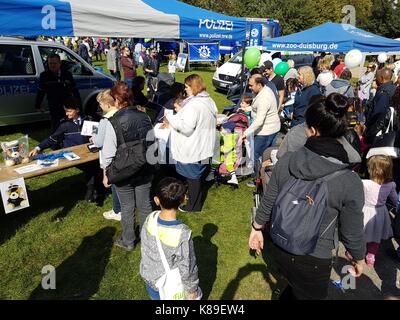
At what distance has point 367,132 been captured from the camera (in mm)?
5379

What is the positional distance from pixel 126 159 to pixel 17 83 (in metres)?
5.14

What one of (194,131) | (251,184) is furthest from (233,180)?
(194,131)

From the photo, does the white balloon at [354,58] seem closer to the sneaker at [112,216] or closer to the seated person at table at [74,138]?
the seated person at table at [74,138]

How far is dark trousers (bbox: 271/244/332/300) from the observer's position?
1.97 metres

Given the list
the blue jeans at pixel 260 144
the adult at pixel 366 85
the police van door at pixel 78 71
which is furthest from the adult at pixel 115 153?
the adult at pixel 366 85

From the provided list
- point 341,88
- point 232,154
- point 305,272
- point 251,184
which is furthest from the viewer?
point 341,88

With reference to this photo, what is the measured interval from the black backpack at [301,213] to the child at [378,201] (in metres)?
1.97

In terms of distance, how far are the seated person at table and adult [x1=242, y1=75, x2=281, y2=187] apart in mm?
2306

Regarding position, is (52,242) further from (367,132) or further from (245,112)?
(367,132)

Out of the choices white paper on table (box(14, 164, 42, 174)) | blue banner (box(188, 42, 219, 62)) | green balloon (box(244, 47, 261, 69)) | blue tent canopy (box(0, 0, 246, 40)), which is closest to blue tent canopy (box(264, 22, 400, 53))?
green balloon (box(244, 47, 261, 69))

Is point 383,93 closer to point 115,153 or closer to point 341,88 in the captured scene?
point 341,88

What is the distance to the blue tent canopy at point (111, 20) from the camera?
3428 mm

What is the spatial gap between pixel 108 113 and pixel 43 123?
5395 millimetres

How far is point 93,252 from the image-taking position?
3768 millimetres
